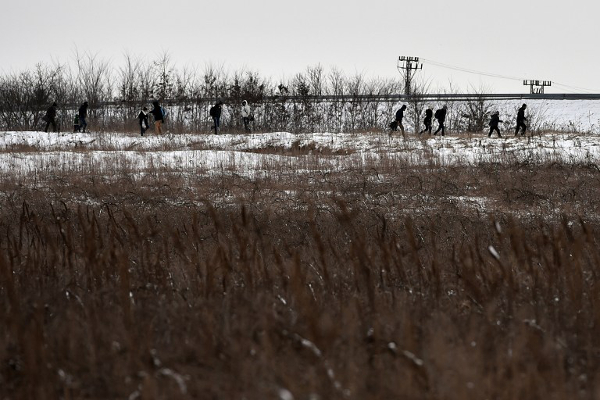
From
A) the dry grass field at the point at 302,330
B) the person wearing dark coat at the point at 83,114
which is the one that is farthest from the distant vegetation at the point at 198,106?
the dry grass field at the point at 302,330

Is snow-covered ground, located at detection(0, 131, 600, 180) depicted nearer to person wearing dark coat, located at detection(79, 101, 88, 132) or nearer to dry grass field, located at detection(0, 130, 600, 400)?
person wearing dark coat, located at detection(79, 101, 88, 132)

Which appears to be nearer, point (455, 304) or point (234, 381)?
point (234, 381)

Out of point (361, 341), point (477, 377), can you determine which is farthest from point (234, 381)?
point (477, 377)

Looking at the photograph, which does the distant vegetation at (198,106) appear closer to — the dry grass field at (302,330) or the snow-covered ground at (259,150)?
the snow-covered ground at (259,150)

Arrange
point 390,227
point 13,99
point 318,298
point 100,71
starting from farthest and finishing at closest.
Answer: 1. point 100,71
2. point 13,99
3. point 390,227
4. point 318,298

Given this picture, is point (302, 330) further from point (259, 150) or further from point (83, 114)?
point (83, 114)

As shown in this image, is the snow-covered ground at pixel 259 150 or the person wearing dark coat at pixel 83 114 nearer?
the snow-covered ground at pixel 259 150

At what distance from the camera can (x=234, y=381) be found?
3396mm

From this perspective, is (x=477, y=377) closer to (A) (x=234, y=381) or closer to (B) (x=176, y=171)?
(A) (x=234, y=381)

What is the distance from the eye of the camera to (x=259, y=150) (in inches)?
1059

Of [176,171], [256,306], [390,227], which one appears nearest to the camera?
[256,306]

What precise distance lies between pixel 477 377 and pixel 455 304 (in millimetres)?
1730

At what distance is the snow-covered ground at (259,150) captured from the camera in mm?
19594

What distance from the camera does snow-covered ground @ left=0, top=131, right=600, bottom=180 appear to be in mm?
19594
